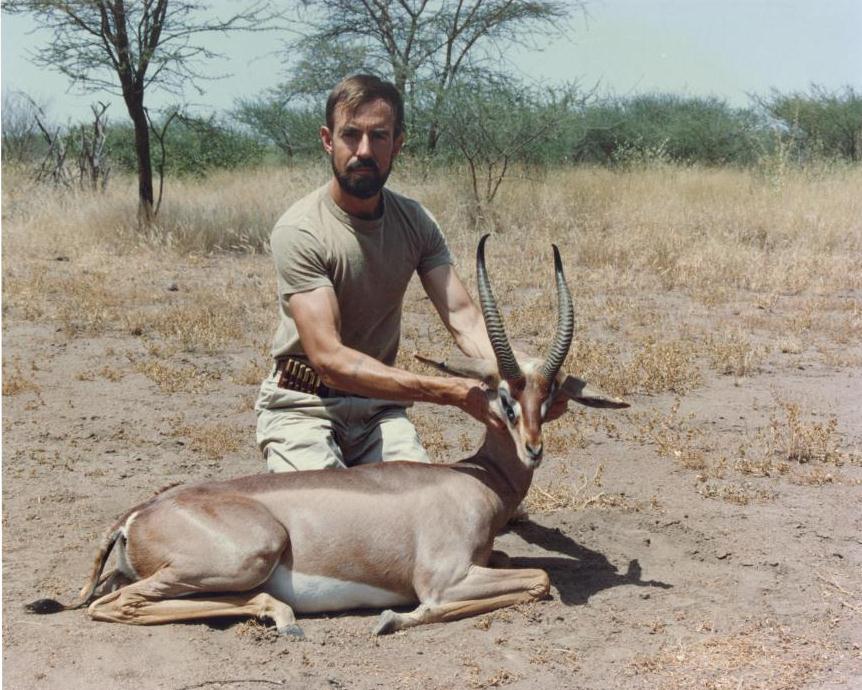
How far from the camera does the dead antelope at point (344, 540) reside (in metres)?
4.84

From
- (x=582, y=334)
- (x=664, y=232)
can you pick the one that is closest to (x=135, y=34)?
(x=664, y=232)

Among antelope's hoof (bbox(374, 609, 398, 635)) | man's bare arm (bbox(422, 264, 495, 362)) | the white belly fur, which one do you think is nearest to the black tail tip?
the white belly fur

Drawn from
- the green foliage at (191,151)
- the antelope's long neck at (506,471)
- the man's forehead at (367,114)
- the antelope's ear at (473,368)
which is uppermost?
the green foliage at (191,151)

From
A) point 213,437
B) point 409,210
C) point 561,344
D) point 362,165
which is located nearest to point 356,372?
point 561,344

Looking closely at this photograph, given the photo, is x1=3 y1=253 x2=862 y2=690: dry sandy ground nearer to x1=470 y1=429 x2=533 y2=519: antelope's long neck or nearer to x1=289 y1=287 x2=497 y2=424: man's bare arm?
x1=470 y1=429 x2=533 y2=519: antelope's long neck

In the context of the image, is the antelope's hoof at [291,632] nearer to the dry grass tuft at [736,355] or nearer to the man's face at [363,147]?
the man's face at [363,147]

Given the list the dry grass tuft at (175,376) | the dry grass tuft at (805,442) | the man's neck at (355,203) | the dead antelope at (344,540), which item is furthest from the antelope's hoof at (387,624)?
the dry grass tuft at (175,376)

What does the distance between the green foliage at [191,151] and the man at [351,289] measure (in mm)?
23745

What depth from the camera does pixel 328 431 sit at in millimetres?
5945

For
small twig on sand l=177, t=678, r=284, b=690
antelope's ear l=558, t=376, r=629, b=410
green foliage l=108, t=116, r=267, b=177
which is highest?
green foliage l=108, t=116, r=267, b=177

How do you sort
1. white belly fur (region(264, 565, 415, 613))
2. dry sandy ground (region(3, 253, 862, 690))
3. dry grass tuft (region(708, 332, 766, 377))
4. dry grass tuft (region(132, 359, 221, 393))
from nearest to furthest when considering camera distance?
dry sandy ground (region(3, 253, 862, 690))
white belly fur (region(264, 565, 415, 613))
dry grass tuft (region(132, 359, 221, 393))
dry grass tuft (region(708, 332, 766, 377))

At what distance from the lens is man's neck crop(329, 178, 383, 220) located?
5.94m

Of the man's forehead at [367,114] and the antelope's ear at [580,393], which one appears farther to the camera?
the man's forehead at [367,114]

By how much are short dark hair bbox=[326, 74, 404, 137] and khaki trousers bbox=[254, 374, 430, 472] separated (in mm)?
1534
